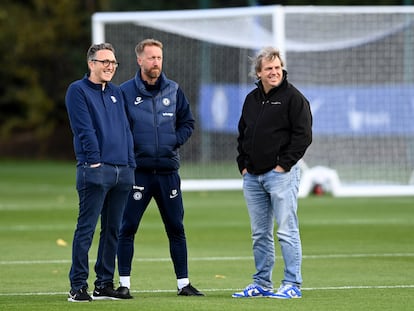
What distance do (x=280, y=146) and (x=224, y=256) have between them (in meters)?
4.61

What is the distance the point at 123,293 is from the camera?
10844 millimetres

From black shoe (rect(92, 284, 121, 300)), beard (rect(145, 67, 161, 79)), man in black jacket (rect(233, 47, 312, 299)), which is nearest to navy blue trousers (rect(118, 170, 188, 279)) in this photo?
black shoe (rect(92, 284, 121, 300))

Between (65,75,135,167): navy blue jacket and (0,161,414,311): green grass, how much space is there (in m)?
1.22

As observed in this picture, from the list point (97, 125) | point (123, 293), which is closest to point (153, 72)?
point (97, 125)

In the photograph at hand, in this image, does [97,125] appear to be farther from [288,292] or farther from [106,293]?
[288,292]

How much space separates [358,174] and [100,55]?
15.9 m

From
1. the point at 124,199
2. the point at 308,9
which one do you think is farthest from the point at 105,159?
the point at 308,9

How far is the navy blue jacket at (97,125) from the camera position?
10.4m

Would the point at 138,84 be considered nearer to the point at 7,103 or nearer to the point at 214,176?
the point at 214,176

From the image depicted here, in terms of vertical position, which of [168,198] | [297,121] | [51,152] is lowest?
[51,152]

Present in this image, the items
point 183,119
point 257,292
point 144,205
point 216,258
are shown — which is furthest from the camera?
point 216,258

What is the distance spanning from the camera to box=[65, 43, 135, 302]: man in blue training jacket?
34.1ft

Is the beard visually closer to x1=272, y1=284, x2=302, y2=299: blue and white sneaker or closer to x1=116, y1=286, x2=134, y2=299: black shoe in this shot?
x1=116, y1=286, x2=134, y2=299: black shoe

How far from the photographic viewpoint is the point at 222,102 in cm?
2752
